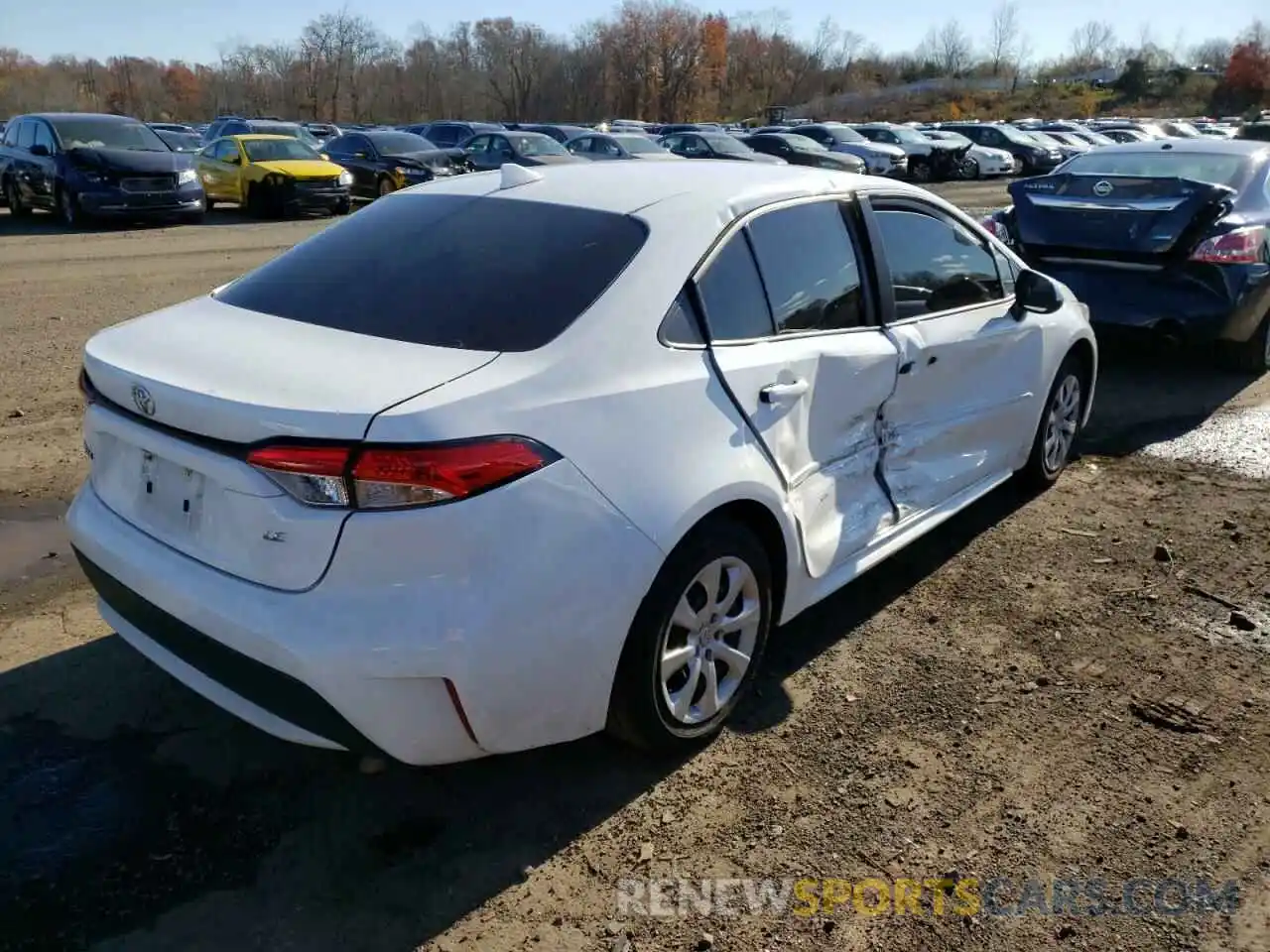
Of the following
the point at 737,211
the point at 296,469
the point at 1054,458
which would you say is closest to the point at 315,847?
the point at 296,469

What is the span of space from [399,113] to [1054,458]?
82.3 m

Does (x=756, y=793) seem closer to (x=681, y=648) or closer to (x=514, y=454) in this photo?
(x=681, y=648)

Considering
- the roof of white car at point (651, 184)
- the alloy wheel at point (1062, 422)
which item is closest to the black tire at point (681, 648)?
the roof of white car at point (651, 184)

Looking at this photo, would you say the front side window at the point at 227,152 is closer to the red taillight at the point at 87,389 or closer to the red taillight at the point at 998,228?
the red taillight at the point at 998,228

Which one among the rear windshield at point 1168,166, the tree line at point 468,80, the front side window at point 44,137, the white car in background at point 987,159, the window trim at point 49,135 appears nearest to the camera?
the rear windshield at point 1168,166

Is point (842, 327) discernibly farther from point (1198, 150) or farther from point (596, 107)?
point (596, 107)

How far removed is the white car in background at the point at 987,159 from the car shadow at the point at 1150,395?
26.3 metres

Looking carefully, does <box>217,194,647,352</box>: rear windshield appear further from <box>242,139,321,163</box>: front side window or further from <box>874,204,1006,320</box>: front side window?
<box>242,139,321,163</box>: front side window

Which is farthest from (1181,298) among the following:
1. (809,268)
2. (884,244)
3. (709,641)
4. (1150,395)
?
(709,641)

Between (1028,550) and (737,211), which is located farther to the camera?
(1028,550)

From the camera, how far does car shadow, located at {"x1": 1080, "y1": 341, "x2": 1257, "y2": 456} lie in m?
6.57

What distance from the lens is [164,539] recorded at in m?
2.80

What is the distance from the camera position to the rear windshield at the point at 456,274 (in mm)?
2918

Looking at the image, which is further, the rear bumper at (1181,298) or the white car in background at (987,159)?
the white car in background at (987,159)
